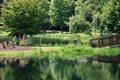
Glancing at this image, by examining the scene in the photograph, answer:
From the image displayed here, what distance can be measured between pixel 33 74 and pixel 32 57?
26.4ft

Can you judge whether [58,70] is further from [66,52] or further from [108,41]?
[108,41]

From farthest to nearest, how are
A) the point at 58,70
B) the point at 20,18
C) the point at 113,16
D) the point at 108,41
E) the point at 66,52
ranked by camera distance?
the point at 113,16 < the point at 20,18 < the point at 108,41 < the point at 66,52 < the point at 58,70

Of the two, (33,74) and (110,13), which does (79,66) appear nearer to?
(33,74)

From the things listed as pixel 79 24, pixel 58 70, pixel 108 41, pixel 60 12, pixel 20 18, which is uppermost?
pixel 20 18

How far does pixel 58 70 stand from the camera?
81.8ft

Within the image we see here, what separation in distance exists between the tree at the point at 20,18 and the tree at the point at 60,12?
79.5ft

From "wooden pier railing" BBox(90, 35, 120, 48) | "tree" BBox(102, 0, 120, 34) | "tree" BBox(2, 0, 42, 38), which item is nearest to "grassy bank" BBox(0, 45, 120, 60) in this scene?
"wooden pier railing" BBox(90, 35, 120, 48)

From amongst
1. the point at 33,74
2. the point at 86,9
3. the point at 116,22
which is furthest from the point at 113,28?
the point at 33,74

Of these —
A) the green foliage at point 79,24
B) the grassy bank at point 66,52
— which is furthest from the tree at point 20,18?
the green foliage at point 79,24

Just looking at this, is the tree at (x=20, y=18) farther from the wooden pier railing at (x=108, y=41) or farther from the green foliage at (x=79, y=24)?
the wooden pier railing at (x=108, y=41)

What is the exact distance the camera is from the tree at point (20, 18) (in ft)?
134

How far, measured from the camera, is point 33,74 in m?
23.1

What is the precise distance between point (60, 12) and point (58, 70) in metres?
43.2

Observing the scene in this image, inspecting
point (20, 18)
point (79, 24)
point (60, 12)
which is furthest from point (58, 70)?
point (60, 12)
